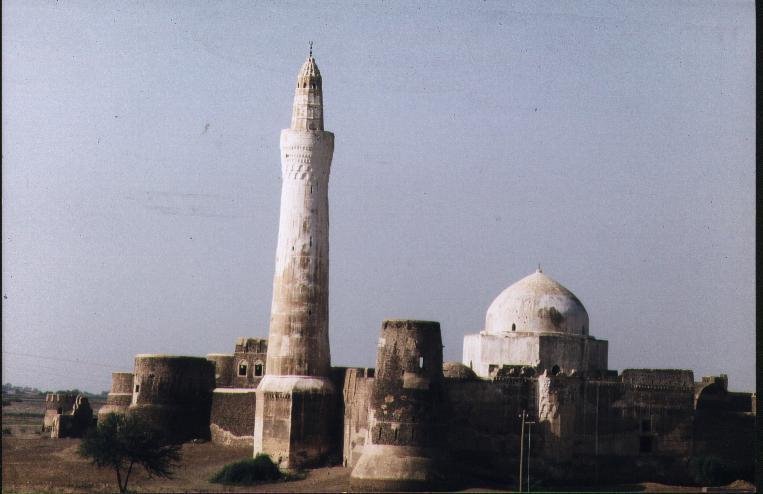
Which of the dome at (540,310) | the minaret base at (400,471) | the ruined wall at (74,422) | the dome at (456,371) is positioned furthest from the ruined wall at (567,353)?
the ruined wall at (74,422)

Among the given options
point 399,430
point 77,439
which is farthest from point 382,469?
point 77,439

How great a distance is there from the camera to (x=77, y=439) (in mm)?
48719

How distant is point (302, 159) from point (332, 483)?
34.0ft

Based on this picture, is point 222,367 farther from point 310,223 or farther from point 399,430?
point 399,430

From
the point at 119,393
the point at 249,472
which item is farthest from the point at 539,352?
the point at 119,393

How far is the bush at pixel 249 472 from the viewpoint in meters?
36.6

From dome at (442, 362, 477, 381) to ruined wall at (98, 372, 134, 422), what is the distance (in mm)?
13750

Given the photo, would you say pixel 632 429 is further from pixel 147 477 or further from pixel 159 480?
pixel 147 477

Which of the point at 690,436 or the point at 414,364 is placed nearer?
the point at 414,364

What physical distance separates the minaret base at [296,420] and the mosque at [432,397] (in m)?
0.04

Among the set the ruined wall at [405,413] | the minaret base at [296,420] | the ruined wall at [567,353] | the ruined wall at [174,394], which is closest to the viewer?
the ruined wall at [405,413]

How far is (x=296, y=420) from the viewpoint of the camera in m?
38.8

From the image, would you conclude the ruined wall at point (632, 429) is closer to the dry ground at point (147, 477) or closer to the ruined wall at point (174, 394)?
the dry ground at point (147, 477)

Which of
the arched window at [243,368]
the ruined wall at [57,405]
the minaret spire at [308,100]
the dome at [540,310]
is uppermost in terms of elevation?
the minaret spire at [308,100]
